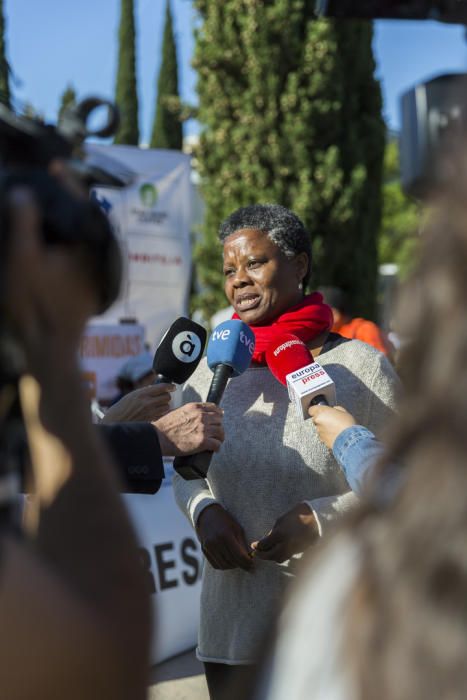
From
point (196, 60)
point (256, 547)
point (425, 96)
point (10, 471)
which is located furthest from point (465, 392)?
point (196, 60)

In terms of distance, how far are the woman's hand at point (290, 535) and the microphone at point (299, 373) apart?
0.26 m

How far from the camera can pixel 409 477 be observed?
724mm

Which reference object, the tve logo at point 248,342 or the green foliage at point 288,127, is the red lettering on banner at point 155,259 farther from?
the green foliage at point 288,127

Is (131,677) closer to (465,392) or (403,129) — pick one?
(465,392)

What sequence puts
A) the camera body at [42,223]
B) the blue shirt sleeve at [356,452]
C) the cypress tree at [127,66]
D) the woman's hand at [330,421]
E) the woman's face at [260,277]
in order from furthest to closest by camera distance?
the cypress tree at [127,66]
the woman's face at [260,277]
the woman's hand at [330,421]
the blue shirt sleeve at [356,452]
the camera body at [42,223]

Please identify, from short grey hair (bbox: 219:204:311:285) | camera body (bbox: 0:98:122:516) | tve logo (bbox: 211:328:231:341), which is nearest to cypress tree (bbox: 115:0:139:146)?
short grey hair (bbox: 219:204:311:285)

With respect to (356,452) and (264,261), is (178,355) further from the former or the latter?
(356,452)

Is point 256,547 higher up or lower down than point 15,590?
lower down

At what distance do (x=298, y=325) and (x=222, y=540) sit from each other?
0.66 meters

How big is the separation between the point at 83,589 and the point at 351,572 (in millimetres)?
277

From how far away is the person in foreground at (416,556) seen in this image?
0.67m

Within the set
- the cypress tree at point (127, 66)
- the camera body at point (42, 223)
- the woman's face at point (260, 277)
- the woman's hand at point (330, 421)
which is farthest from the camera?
the cypress tree at point (127, 66)

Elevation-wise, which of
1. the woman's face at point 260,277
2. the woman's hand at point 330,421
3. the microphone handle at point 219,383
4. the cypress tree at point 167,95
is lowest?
the woman's hand at point 330,421

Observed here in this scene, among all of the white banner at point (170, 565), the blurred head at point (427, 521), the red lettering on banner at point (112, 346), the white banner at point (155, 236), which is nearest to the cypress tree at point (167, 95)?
the white banner at point (155, 236)
